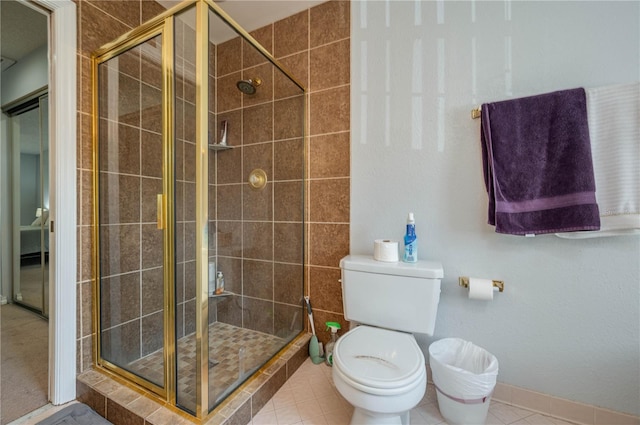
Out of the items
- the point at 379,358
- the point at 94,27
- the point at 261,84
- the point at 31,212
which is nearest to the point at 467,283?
the point at 379,358

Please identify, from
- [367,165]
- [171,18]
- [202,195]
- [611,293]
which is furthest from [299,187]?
[611,293]

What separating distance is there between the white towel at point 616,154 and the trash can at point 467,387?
2.46 feet

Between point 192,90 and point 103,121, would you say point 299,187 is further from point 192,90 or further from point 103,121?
point 103,121

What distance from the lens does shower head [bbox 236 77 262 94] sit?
4.83ft

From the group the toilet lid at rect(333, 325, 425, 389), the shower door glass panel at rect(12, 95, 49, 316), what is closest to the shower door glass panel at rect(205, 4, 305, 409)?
the toilet lid at rect(333, 325, 425, 389)

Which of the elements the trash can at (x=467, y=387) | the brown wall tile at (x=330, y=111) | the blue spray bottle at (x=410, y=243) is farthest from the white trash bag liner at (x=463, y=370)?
the brown wall tile at (x=330, y=111)

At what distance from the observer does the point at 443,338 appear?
140 centimetres

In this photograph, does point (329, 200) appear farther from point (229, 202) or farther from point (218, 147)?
point (218, 147)

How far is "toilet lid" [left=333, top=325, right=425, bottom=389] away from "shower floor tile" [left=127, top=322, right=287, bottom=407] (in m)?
0.57

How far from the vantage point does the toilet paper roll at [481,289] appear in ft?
4.04

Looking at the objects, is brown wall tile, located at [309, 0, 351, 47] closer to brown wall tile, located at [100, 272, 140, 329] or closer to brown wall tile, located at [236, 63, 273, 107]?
brown wall tile, located at [236, 63, 273, 107]

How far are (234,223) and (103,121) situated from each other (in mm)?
899

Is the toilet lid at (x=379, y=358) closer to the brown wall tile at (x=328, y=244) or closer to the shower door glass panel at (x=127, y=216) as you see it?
the brown wall tile at (x=328, y=244)

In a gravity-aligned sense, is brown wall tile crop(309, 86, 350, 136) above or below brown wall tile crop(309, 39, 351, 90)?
below
